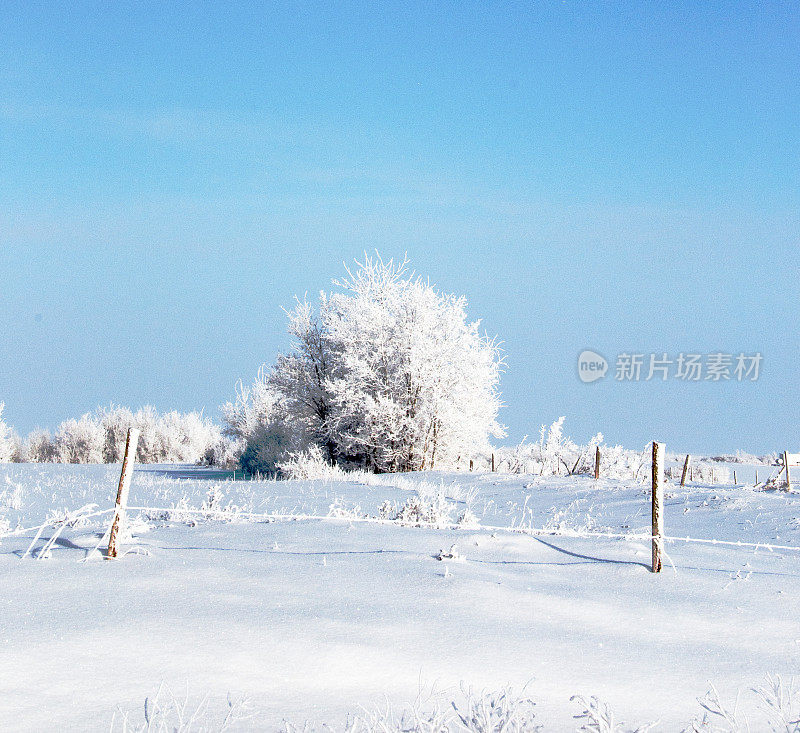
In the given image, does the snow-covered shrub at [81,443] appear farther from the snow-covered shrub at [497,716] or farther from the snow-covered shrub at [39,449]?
the snow-covered shrub at [497,716]

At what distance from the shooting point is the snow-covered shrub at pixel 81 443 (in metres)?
41.5

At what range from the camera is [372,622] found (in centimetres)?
523

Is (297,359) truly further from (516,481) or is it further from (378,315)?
(516,481)

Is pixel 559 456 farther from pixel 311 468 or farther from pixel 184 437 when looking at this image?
pixel 184 437

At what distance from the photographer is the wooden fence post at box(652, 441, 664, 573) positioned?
693 centimetres

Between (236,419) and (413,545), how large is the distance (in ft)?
98.0

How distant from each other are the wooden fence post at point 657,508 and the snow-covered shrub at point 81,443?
128ft

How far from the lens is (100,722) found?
12.8 ft

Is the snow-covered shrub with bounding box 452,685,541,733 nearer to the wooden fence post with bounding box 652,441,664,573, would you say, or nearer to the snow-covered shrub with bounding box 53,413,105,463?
the wooden fence post with bounding box 652,441,664,573

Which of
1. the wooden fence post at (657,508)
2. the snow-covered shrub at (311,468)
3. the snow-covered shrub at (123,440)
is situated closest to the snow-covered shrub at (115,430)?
the snow-covered shrub at (123,440)

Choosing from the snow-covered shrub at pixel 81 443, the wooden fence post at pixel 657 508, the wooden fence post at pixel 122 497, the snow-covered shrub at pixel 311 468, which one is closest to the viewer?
the wooden fence post at pixel 122 497

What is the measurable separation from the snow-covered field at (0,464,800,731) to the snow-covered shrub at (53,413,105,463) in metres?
35.4

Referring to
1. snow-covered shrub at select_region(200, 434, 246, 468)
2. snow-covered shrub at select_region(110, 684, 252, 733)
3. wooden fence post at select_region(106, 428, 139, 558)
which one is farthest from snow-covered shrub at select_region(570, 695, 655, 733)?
snow-covered shrub at select_region(200, 434, 246, 468)

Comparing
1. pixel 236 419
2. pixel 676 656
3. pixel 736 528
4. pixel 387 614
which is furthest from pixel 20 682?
pixel 236 419
